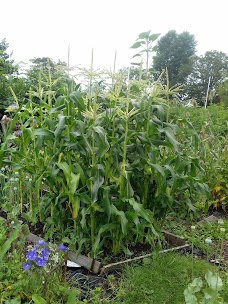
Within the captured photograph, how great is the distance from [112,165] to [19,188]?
3.84 ft

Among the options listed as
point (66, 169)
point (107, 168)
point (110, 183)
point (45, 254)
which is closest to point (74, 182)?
point (66, 169)

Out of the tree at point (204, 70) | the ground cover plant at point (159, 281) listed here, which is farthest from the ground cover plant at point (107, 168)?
the tree at point (204, 70)

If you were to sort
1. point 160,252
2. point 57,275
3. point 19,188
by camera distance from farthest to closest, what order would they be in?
point 19,188
point 160,252
point 57,275

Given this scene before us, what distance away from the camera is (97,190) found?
2447 millimetres

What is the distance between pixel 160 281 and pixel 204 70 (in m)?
37.5

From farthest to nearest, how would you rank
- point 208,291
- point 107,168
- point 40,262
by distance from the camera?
point 107,168 → point 40,262 → point 208,291

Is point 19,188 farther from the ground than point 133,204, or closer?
closer

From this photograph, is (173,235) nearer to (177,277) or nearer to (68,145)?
(177,277)

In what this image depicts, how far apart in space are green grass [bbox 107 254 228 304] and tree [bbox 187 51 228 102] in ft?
116

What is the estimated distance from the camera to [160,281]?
2428mm

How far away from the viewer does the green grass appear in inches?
89.4

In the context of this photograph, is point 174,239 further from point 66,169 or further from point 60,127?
point 60,127

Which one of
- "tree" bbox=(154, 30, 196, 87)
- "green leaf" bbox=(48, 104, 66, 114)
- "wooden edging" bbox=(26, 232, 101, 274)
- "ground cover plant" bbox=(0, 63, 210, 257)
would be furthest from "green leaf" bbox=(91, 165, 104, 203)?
"tree" bbox=(154, 30, 196, 87)

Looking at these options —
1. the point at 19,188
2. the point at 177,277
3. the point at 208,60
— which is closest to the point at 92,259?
the point at 177,277
